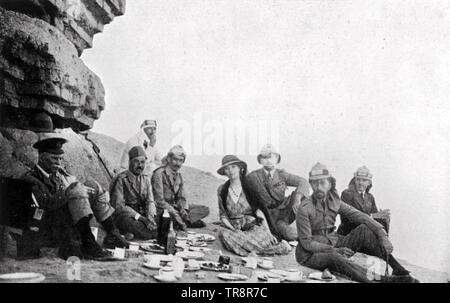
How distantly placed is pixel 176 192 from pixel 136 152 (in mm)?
735

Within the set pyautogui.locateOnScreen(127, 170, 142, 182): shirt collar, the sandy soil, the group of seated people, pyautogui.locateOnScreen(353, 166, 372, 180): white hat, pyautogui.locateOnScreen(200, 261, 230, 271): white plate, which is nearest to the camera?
the sandy soil

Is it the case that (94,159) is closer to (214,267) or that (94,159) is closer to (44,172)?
(44,172)

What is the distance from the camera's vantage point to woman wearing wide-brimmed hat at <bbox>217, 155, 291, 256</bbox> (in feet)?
22.0

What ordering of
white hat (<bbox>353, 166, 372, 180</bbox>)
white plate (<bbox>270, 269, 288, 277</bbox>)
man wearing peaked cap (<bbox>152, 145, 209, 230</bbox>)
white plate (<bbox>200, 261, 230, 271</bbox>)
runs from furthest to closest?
A: white hat (<bbox>353, 166, 372, 180</bbox>) → man wearing peaked cap (<bbox>152, 145, 209, 230</bbox>) → white plate (<bbox>270, 269, 288, 277</bbox>) → white plate (<bbox>200, 261, 230, 271</bbox>)

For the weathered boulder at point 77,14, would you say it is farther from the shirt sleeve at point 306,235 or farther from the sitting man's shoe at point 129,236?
the shirt sleeve at point 306,235

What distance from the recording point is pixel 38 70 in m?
6.64

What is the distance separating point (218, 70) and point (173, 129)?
40.8 inches

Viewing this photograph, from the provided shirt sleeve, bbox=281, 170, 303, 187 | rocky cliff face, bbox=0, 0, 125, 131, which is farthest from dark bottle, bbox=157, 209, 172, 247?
rocky cliff face, bbox=0, 0, 125, 131

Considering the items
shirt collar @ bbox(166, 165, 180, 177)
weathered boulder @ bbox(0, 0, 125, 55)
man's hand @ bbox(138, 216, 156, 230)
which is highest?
weathered boulder @ bbox(0, 0, 125, 55)

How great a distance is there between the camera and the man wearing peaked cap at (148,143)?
691 cm

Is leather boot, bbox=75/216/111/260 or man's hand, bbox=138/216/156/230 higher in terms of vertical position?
man's hand, bbox=138/216/156/230

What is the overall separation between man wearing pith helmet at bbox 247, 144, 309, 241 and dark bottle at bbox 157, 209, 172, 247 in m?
1.18

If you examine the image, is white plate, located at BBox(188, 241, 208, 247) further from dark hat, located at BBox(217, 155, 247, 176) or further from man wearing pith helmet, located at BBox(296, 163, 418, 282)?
man wearing pith helmet, located at BBox(296, 163, 418, 282)
